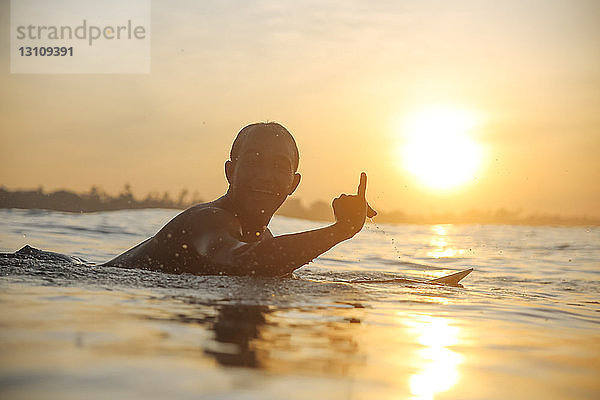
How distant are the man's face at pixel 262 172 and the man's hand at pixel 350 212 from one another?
0.84m

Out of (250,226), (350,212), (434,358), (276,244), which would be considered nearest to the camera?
(434,358)

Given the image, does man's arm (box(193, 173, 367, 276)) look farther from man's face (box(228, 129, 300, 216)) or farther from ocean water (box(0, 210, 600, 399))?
man's face (box(228, 129, 300, 216))

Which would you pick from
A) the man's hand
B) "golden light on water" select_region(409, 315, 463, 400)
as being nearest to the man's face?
the man's hand

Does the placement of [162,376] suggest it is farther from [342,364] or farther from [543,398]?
[543,398]

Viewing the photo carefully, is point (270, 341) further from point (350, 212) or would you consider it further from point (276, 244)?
point (350, 212)

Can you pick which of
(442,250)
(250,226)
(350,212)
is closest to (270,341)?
(350,212)

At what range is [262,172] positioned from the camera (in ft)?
14.7

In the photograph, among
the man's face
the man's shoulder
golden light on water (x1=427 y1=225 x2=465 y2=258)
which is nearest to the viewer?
the man's shoulder

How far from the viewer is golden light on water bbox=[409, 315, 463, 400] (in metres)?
1.56

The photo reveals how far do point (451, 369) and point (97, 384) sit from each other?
103cm

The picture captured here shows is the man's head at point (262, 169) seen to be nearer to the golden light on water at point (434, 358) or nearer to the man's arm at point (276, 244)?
the man's arm at point (276, 244)

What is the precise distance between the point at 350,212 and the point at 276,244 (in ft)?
1.77

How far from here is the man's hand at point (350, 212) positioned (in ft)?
12.4

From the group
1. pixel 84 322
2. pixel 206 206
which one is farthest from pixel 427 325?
pixel 206 206
